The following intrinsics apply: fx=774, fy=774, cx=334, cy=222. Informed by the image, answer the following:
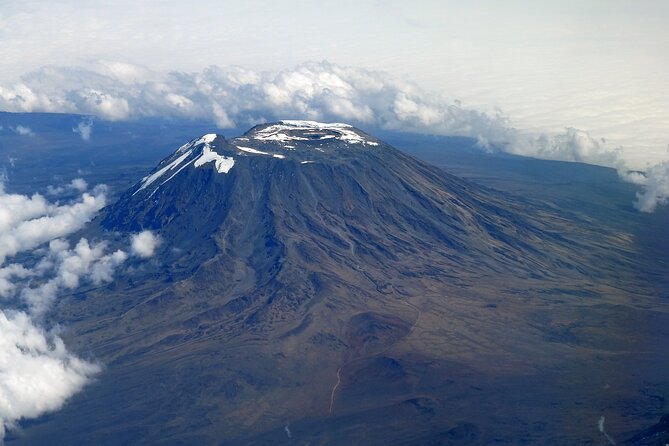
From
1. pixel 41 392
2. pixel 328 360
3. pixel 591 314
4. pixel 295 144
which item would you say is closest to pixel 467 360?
pixel 328 360

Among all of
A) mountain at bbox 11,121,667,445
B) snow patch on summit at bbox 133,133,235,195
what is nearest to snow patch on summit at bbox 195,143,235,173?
snow patch on summit at bbox 133,133,235,195

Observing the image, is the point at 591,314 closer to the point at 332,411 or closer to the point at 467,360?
the point at 467,360

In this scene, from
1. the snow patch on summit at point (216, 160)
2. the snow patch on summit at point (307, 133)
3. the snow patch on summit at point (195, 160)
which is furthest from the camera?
the snow patch on summit at point (307, 133)

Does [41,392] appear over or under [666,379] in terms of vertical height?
under

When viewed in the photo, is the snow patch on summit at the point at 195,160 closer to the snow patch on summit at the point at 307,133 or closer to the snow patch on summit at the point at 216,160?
the snow patch on summit at the point at 216,160

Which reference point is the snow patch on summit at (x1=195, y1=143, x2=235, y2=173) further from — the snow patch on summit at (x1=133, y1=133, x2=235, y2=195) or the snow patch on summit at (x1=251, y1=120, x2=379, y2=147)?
the snow patch on summit at (x1=251, y1=120, x2=379, y2=147)

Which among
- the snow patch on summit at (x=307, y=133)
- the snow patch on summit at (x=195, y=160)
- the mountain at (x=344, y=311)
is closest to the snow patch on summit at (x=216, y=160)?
the snow patch on summit at (x=195, y=160)

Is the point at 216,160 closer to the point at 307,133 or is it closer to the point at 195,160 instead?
the point at 195,160

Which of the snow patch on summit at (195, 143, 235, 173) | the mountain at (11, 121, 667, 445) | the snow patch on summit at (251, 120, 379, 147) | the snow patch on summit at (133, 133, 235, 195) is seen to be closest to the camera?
the mountain at (11, 121, 667, 445)


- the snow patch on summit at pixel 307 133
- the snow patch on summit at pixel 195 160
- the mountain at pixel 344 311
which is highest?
the snow patch on summit at pixel 307 133
